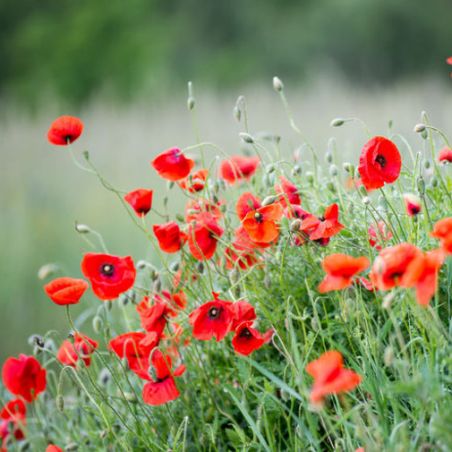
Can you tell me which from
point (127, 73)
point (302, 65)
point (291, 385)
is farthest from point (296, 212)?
point (302, 65)

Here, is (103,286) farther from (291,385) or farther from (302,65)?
(302,65)

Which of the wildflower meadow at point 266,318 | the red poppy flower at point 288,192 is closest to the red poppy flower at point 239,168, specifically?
the wildflower meadow at point 266,318

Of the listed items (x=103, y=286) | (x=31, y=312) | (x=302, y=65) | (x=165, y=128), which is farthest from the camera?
(x=302, y=65)

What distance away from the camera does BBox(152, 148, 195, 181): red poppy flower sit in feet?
4.39

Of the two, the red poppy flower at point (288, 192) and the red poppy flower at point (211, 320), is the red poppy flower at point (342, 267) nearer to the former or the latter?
the red poppy flower at point (211, 320)

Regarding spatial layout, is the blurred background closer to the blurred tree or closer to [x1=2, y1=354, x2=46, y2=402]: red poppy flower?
the blurred tree

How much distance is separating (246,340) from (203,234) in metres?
0.22

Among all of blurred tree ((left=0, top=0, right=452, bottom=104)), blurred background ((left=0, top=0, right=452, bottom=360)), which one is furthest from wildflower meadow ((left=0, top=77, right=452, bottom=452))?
blurred tree ((left=0, top=0, right=452, bottom=104))

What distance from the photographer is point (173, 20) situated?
Result: 34.6 feet

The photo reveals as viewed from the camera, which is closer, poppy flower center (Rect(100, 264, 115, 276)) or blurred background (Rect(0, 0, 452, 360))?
poppy flower center (Rect(100, 264, 115, 276))

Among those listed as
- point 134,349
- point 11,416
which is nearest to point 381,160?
point 134,349

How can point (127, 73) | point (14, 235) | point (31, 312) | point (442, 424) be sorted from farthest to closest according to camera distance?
1. point (127, 73)
2. point (14, 235)
3. point (31, 312)
4. point (442, 424)

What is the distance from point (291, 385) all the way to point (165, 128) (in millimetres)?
3197

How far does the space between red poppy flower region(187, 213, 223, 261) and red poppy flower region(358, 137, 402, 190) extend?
11.3 inches
